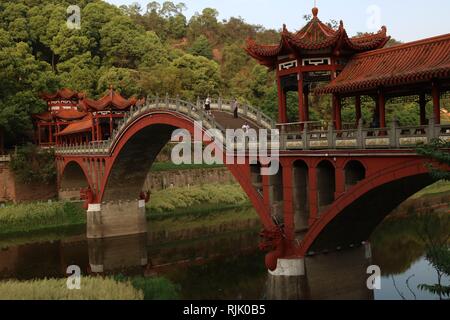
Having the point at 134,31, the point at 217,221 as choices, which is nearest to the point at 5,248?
the point at 217,221

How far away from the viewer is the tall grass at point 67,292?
1553cm

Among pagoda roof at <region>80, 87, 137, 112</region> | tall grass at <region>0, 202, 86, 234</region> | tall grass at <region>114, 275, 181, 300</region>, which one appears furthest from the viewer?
pagoda roof at <region>80, 87, 137, 112</region>

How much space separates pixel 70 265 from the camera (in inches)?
1280

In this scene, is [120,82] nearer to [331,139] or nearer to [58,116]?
[58,116]

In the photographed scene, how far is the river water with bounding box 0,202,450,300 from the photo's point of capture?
68.7ft

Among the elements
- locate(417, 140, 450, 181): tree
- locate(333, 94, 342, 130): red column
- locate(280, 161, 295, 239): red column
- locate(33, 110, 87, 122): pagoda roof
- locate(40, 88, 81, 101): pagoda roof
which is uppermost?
locate(40, 88, 81, 101): pagoda roof

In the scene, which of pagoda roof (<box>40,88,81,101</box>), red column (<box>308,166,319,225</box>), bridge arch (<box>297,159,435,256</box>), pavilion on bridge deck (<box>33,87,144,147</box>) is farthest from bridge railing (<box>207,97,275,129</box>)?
pagoda roof (<box>40,88,81,101</box>)

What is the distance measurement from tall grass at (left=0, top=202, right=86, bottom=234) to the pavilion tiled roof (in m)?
33.6

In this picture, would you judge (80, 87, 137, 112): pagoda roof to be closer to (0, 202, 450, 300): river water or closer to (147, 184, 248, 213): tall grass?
(147, 184, 248, 213): tall grass

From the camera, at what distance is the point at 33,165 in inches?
1983

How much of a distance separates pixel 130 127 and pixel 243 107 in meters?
10.1
